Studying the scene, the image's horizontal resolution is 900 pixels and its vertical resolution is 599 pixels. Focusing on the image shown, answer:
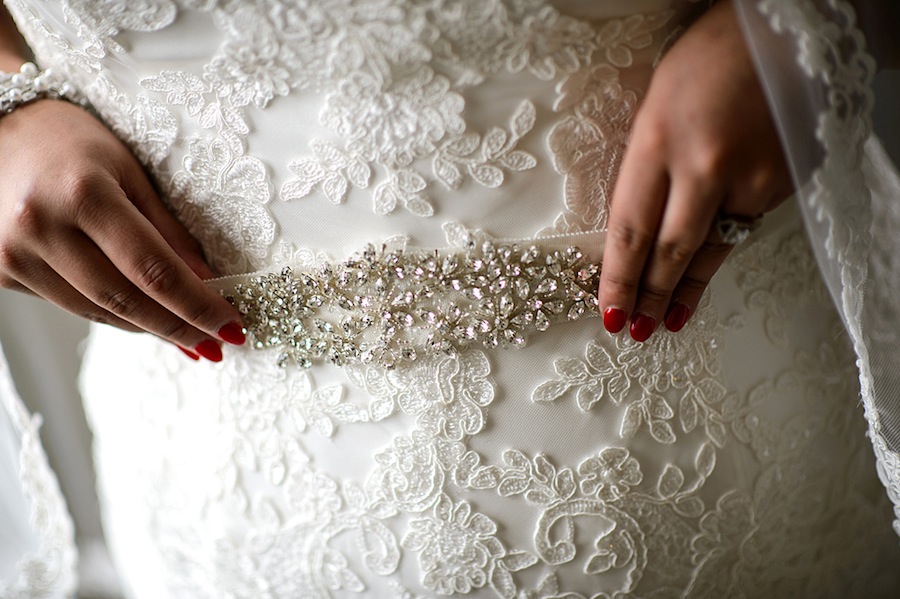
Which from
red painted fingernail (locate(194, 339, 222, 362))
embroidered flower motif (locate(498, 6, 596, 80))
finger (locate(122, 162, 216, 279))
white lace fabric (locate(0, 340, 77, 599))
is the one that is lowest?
white lace fabric (locate(0, 340, 77, 599))

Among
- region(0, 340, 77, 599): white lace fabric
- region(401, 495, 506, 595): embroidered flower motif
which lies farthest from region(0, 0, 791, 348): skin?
region(0, 340, 77, 599): white lace fabric

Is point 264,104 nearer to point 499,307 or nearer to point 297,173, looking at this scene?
point 297,173

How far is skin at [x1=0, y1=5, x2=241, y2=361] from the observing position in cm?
66

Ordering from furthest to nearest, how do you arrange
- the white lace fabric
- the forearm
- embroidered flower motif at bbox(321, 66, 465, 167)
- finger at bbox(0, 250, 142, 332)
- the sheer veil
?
the white lace fabric, the forearm, finger at bbox(0, 250, 142, 332), embroidered flower motif at bbox(321, 66, 465, 167), the sheer veil

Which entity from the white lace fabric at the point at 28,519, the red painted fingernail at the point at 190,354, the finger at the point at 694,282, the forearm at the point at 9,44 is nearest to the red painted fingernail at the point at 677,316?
the finger at the point at 694,282

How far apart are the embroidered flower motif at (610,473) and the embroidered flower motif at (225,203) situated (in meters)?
0.41

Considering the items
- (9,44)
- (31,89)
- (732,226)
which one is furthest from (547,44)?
(9,44)

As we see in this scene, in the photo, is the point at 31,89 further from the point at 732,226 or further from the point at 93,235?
the point at 732,226

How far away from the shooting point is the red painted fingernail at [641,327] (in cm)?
64

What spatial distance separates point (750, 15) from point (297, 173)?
0.42m

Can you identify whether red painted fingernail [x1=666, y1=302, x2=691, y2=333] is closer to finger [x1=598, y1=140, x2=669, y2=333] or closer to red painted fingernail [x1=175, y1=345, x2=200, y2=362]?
finger [x1=598, y1=140, x2=669, y2=333]

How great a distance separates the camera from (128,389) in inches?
36.2

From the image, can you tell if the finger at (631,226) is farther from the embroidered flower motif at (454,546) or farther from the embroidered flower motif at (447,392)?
the embroidered flower motif at (454,546)

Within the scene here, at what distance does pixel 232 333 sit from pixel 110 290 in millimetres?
130
